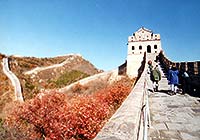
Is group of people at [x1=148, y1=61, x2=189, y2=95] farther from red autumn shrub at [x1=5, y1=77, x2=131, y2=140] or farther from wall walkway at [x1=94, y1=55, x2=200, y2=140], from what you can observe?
red autumn shrub at [x1=5, y1=77, x2=131, y2=140]

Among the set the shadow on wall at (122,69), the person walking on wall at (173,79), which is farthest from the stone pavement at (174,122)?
the shadow on wall at (122,69)

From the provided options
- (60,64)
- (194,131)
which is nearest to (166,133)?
Result: (194,131)

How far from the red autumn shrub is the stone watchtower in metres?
12.8

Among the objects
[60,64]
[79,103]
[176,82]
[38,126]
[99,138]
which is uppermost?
[60,64]

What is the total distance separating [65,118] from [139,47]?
19910 mm

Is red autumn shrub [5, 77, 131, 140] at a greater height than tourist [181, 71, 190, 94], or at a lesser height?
lesser

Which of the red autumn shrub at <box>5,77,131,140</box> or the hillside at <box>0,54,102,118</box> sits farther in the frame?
the hillside at <box>0,54,102,118</box>

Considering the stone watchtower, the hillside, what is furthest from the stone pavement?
the stone watchtower

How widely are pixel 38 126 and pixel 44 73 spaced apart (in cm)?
2540

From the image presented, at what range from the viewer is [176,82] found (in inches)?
388

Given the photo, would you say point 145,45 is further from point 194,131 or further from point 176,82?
point 194,131

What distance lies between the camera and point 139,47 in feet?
118

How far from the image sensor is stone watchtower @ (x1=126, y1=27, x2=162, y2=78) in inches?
1361

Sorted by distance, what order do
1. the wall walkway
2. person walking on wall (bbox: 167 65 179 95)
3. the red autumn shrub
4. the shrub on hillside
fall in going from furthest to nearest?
the shrub on hillside < the red autumn shrub < person walking on wall (bbox: 167 65 179 95) < the wall walkway
